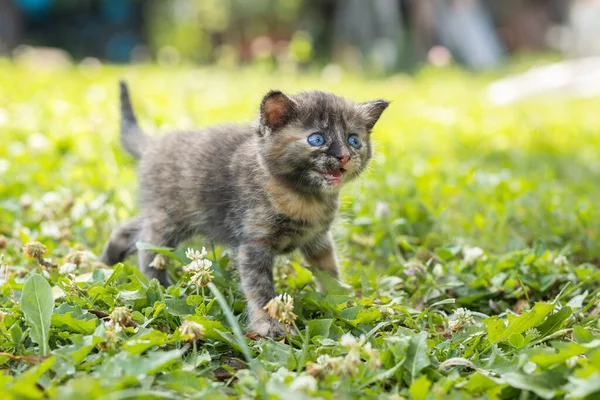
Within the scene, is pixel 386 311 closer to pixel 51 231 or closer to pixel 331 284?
pixel 331 284

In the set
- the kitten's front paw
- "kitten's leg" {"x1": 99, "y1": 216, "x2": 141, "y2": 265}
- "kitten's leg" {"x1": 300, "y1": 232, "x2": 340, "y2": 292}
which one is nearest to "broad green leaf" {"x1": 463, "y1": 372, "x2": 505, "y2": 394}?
the kitten's front paw

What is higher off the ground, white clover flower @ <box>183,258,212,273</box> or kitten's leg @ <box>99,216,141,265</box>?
white clover flower @ <box>183,258,212,273</box>

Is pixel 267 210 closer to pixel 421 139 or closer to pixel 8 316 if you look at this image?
pixel 8 316

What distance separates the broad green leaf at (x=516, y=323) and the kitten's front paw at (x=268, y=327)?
2.50ft

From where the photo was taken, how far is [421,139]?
6.60 metres

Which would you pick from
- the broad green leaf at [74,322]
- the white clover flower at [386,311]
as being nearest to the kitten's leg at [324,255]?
the white clover flower at [386,311]

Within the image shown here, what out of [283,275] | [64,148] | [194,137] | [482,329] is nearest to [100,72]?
[64,148]

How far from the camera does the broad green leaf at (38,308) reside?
2.41 meters

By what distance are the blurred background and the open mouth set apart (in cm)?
935

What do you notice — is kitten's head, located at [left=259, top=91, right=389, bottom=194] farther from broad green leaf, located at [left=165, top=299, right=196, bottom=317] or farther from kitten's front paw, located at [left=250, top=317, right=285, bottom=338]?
broad green leaf, located at [left=165, top=299, right=196, bottom=317]

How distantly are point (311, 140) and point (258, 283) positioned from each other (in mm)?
614

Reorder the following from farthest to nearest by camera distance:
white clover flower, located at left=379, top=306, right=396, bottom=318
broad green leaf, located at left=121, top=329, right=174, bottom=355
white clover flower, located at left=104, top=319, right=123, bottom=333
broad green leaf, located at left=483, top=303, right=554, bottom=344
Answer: white clover flower, located at left=379, top=306, right=396, bottom=318 → broad green leaf, located at left=483, top=303, right=554, bottom=344 → white clover flower, located at left=104, top=319, right=123, bottom=333 → broad green leaf, located at left=121, top=329, right=174, bottom=355

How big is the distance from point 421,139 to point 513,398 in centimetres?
454

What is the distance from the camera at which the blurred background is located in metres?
14.1
